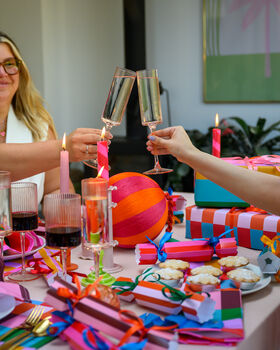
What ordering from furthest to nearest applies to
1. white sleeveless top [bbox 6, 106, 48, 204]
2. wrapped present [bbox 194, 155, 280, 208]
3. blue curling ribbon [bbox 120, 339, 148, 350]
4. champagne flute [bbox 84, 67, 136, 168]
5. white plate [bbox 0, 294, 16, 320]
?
white sleeveless top [bbox 6, 106, 48, 204]
wrapped present [bbox 194, 155, 280, 208]
champagne flute [bbox 84, 67, 136, 168]
white plate [bbox 0, 294, 16, 320]
blue curling ribbon [bbox 120, 339, 148, 350]

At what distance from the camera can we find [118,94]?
1271 mm

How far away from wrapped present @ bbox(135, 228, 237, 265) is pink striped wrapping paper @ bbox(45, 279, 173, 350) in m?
0.34

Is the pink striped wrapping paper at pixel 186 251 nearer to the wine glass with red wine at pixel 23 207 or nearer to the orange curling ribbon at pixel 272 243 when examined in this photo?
the orange curling ribbon at pixel 272 243

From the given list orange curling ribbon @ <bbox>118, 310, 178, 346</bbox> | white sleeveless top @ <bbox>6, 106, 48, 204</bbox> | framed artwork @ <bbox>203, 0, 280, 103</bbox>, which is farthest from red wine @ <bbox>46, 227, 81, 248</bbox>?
framed artwork @ <bbox>203, 0, 280, 103</bbox>

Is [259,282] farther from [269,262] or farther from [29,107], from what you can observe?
[29,107]

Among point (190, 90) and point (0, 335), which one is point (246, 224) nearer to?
point (0, 335)

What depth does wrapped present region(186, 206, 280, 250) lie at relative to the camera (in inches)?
51.9

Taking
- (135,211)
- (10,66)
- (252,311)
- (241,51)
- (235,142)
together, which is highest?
(241,51)

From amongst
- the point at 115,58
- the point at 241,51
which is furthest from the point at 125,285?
the point at 115,58

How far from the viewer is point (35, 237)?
1.35 meters

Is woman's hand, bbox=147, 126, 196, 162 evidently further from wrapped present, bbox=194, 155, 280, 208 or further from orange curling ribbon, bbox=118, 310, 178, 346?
orange curling ribbon, bbox=118, 310, 178, 346

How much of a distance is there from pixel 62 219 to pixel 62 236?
36mm

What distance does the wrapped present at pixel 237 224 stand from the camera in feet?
4.33

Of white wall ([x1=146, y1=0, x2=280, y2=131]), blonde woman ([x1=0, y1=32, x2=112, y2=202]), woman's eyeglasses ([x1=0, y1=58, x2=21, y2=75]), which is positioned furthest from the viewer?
white wall ([x1=146, y1=0, x2=280, y2=131])
